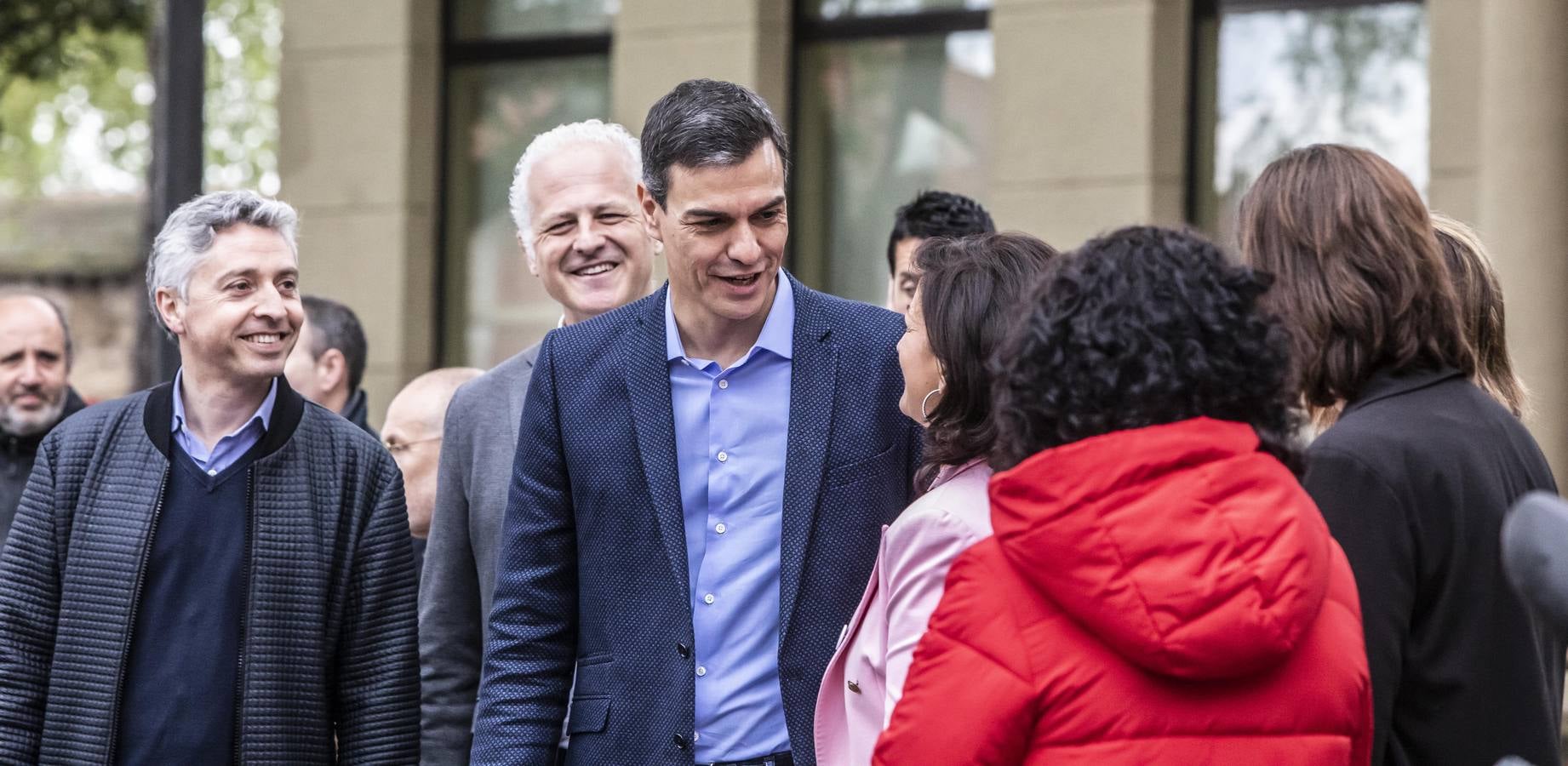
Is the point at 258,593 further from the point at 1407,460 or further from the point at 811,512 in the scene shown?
the point at 1407,460

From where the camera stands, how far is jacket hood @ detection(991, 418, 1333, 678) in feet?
7.07

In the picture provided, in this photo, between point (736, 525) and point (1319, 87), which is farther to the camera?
point (1319, 87)

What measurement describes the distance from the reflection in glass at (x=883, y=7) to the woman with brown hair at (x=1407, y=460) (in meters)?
6.67

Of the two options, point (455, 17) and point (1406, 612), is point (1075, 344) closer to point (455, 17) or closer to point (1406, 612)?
point (1406, 612)

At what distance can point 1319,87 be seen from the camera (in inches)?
338

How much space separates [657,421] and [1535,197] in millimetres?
5114

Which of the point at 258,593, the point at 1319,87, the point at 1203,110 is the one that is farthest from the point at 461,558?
the point at 1319,87

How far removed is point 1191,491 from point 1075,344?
10.1 inches

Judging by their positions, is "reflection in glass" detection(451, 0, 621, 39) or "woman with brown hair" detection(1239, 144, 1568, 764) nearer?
"woman with brown hair" detection(1239, 144, 1568, 764)

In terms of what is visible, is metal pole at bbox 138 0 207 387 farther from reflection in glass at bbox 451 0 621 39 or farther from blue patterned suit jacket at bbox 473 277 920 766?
blue patterned suit jacket at bbox 473 277 920 766

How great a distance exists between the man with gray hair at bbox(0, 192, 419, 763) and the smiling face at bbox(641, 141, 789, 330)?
1.04m

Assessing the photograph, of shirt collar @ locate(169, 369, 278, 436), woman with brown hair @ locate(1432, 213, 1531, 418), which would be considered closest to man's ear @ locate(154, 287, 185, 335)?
shirt collar @ locate(169, 369, 278, 436)

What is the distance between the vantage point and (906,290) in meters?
5.18

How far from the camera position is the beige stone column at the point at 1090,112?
8.41 metres
